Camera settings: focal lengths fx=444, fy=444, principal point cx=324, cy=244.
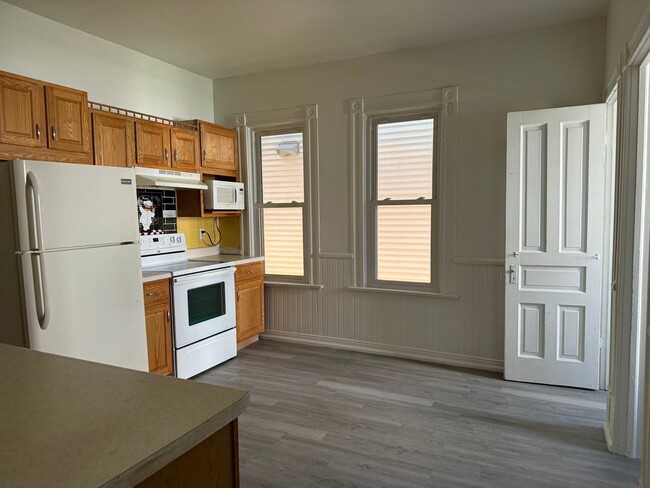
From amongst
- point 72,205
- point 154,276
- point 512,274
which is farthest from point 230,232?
point 512,274

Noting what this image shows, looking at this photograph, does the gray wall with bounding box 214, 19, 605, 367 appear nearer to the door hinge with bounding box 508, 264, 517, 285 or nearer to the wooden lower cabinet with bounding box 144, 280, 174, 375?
the door hinge with bounding box 508, 264, 517, 285

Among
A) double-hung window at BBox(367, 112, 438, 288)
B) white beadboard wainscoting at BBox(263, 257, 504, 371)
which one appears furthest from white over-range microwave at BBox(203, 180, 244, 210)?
double-hung window at BBox(367, 112, 438, 288)

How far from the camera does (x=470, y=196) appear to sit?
380 centimetres

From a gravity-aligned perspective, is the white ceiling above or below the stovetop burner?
above

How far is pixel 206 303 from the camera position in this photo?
3854 millimetres

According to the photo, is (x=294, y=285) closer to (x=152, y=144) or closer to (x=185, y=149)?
(x=185, y=149)

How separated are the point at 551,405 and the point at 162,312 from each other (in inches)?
115

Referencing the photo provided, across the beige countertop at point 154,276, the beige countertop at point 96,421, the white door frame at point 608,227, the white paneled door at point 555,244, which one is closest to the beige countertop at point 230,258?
the beige countertop at point 154,276

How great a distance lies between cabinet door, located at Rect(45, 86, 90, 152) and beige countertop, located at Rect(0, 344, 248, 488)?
2120 mm

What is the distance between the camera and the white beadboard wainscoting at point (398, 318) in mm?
3822

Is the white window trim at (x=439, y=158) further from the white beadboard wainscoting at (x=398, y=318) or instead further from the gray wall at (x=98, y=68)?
the gray wall at (x=98, y=68)

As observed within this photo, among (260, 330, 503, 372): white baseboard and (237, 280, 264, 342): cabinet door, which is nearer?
(260, 330, 503, 372): white baseboard

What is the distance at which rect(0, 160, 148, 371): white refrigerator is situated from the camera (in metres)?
2.52

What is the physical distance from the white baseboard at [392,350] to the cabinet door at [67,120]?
2633 mm
